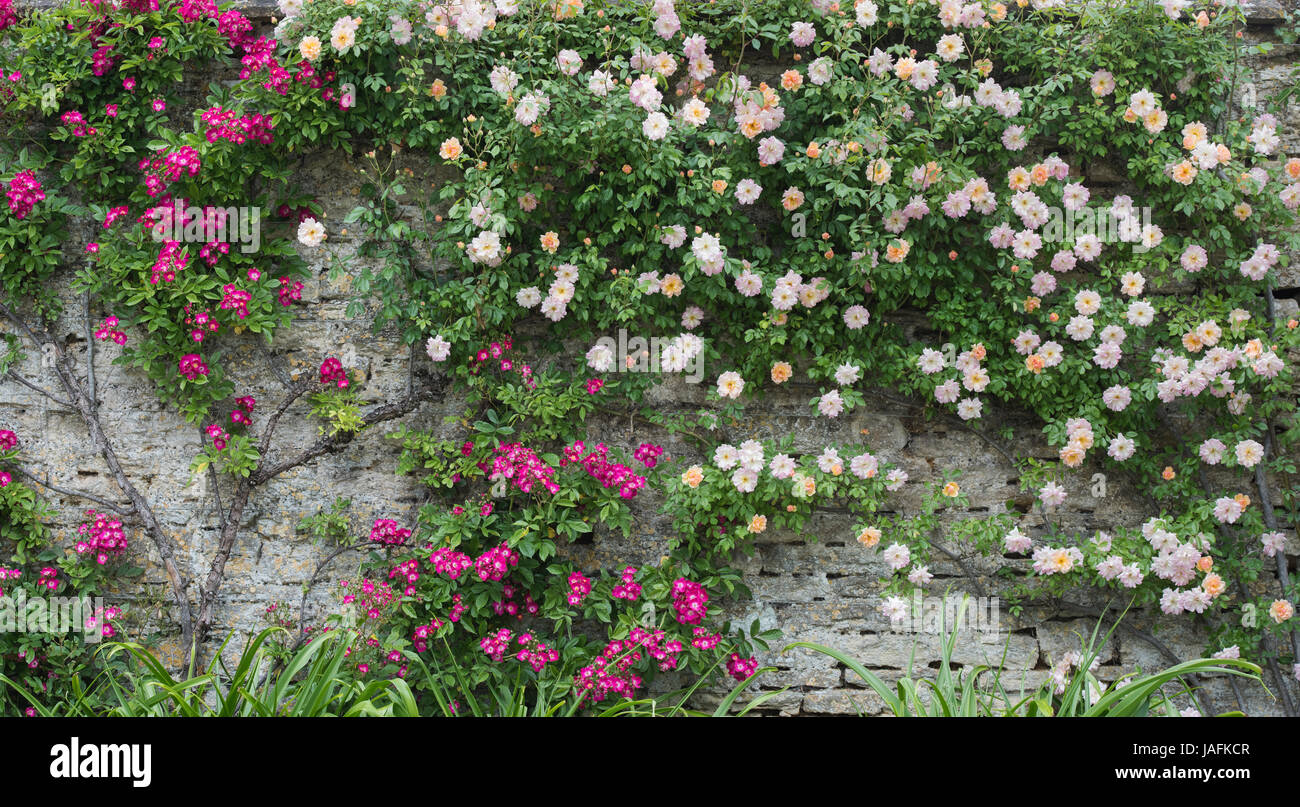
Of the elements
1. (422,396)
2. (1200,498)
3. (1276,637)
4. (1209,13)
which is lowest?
(1276,637)

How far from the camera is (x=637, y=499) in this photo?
357 centimetres

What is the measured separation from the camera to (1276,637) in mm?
3418

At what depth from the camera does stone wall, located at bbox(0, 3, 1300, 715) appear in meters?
3.51

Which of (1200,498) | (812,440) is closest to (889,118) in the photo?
(812,440)

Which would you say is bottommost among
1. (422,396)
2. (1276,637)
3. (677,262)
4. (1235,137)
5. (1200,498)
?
(1276,637)

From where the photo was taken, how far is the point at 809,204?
3.46 m

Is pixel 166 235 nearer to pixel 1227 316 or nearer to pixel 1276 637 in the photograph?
pixel 1227 316

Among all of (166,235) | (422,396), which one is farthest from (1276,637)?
(166,235)

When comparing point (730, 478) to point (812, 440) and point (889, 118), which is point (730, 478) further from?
point (889, 118)

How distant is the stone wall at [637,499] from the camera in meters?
3.51

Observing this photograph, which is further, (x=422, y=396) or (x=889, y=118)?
(x=422, y=396)

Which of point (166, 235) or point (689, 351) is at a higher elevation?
point (166, 235)

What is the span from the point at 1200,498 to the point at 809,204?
1817 millimetres

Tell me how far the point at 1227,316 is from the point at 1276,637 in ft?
3.95
